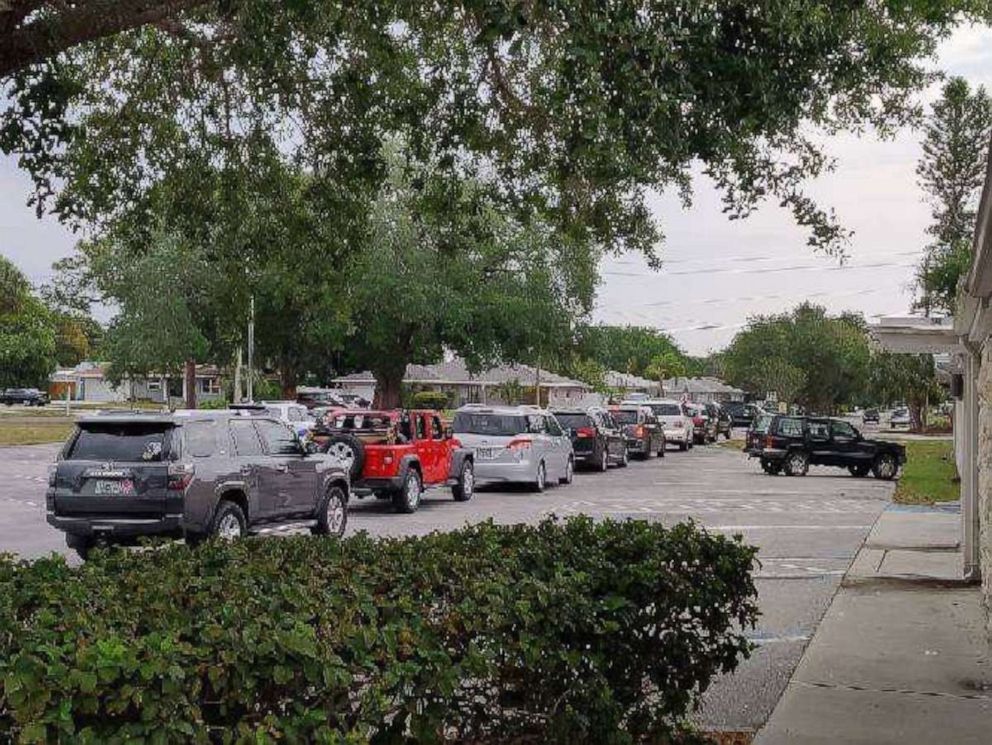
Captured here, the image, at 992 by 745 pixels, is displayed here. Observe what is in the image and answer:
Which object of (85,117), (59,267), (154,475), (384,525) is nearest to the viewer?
(85,117)

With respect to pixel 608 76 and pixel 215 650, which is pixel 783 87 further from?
pixel 215 650

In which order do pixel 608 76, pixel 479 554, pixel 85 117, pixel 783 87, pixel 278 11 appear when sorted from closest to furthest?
pixel 479 554
pixel 608 76
pixel 783 87
pixel 278 11
pixel 85 117

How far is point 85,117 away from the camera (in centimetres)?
1173

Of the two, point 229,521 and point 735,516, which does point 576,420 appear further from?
point 229,521

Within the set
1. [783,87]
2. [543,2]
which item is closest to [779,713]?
[783,87]

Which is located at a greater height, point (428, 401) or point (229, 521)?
point (428, 401)

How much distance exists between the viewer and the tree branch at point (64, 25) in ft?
24.0

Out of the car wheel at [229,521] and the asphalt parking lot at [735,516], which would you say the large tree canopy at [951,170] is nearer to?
the asphalt parking lot at [735,516]

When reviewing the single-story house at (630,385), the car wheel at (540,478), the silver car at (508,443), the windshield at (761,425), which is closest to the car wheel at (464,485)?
the silver car at (508,443)

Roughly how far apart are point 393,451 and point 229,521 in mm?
5843

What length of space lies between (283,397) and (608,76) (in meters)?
64.5

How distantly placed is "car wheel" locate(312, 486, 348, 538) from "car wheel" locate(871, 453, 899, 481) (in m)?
19.7

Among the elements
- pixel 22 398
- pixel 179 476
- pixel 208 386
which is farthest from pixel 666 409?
pixel 208 386

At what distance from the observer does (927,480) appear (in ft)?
103
